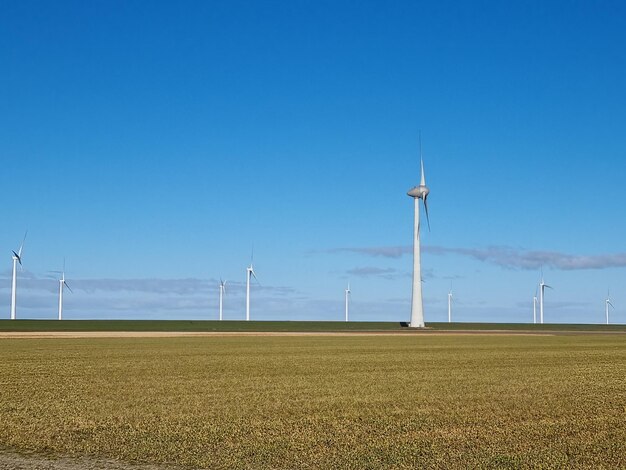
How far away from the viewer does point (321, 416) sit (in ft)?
62.8

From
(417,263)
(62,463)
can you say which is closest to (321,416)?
(62,463)

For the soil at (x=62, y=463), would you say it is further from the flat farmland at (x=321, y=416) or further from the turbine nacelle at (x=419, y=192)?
the turbine nacelle at (x=419, y=192)

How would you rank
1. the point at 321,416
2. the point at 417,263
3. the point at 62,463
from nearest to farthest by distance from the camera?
the point at 62,463 < the point at 321,416 < the point at 417,263

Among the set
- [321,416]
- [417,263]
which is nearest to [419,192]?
[417,263]

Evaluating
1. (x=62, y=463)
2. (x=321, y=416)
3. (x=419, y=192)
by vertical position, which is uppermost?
(x=419, y=192)

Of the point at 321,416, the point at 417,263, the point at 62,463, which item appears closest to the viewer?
the point at 62,463

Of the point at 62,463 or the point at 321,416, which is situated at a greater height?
the point at 321,416

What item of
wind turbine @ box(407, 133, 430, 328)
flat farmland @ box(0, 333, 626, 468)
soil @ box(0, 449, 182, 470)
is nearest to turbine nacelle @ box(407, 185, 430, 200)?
wind turbine @ box(407, 133, 430, 328)

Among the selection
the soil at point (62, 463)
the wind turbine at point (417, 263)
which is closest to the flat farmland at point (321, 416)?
the soil at point (62, 463)

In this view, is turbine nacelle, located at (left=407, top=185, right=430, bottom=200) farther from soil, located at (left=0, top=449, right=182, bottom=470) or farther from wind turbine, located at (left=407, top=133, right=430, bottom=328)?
soil, located at (left=0, top=449, right=182, bottom=470)

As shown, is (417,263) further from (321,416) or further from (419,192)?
(321,416)

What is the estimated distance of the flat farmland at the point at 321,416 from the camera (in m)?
14.6

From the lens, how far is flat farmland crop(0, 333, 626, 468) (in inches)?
577

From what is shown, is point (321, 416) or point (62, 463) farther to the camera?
point (321, 416)
